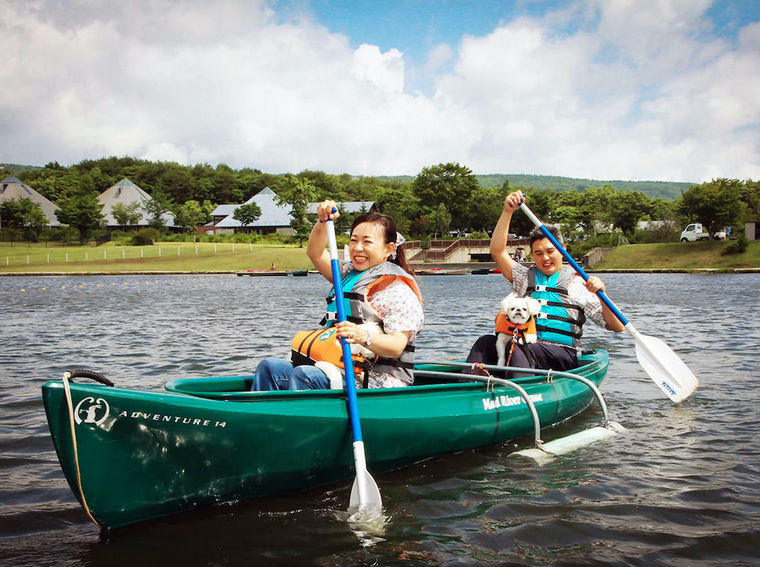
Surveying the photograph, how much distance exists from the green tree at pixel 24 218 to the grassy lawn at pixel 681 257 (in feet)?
182

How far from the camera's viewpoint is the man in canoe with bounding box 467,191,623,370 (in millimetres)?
6512

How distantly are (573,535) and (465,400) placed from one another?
147 centimetres

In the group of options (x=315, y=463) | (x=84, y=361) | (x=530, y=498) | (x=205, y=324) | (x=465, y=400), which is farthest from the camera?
(x=205, y=324)

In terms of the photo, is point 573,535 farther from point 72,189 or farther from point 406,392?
point 72,189

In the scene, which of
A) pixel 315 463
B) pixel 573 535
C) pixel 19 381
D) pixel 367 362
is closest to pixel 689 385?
pixel 573 535

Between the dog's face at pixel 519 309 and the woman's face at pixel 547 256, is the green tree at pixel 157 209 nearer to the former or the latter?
the woman's face at pixel 547 256

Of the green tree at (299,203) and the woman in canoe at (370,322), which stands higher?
the green tree at (299,203)

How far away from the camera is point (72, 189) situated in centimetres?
8550

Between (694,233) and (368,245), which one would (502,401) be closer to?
(368,245)

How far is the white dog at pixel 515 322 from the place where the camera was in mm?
6090

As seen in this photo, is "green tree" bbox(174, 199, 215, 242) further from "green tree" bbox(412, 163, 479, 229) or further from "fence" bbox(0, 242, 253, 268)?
"green tree" bbox(412, 163, 479, 229)

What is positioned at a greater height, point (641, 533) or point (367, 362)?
point (367, 362)

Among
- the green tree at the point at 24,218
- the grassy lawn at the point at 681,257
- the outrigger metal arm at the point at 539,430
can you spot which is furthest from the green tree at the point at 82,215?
the outrigger metal arm at the point at 539,430

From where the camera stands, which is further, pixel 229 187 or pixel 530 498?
pixel 229 187
